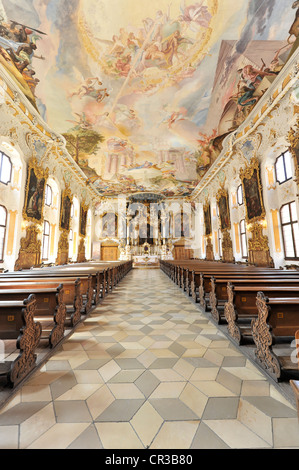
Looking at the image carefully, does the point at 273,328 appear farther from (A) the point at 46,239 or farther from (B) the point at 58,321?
(A) the point at 46,239

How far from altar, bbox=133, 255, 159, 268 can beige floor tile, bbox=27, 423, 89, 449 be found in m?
17.3

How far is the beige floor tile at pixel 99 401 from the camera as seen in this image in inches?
62.9

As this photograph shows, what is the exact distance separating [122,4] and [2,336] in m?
8.65

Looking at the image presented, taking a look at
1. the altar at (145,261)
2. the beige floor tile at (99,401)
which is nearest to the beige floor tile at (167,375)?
the beige floor tile at (99,401)

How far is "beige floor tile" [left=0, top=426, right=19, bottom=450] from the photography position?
4.25 ft

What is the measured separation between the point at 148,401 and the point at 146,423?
0.25m

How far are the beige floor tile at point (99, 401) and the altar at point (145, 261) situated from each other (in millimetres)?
16932

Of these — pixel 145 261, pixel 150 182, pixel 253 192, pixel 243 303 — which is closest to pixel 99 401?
pixel 243 303

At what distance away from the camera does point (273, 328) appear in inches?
88.4

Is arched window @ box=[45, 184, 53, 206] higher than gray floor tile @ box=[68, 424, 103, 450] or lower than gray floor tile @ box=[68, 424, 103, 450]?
higher

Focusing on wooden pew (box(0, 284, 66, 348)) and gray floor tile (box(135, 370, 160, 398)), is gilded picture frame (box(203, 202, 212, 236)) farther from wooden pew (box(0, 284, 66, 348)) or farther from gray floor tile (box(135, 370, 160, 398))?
gray floor tile (box(135, 370, 160, 398))

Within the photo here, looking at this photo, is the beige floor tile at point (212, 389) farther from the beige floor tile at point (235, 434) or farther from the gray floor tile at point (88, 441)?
the gray floor tile at point (88, 441)

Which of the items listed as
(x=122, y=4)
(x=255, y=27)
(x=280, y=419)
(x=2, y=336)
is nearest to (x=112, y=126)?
(x=122, y=4)

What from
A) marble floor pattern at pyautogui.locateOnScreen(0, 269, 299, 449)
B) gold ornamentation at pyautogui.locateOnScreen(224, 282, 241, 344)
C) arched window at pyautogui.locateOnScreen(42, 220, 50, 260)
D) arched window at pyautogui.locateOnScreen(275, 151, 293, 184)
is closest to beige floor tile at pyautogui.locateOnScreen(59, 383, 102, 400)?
marble floor pattern at pyautogui.locateOnScreen(0, 269, 299, 449)
